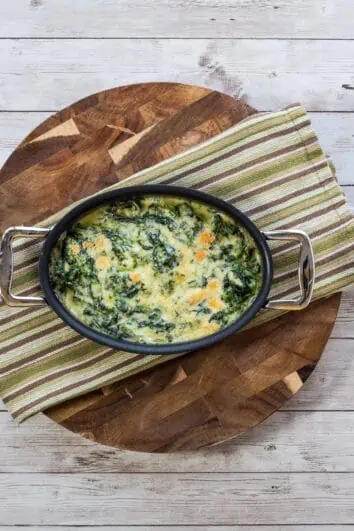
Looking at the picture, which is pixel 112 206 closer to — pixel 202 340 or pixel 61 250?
pixel 61 250

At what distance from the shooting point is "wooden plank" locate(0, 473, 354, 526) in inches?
80.0

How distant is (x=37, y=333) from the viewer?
5.65 feet

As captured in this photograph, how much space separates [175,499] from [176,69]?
4.36 feet

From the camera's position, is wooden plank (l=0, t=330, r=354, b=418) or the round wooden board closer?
the round wooden board

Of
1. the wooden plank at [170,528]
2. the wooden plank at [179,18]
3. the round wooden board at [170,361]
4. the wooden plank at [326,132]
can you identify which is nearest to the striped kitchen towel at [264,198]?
the round wooden board at [170,361]

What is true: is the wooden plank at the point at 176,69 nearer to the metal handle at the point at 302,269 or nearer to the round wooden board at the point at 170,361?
the round wooden board at the point at 170,361

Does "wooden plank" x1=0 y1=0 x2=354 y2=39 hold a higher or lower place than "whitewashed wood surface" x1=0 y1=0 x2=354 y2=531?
higher

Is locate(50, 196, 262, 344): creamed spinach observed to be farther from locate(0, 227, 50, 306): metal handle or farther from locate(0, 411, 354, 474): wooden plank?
locate(0, 411, 354, 474): wooden plank

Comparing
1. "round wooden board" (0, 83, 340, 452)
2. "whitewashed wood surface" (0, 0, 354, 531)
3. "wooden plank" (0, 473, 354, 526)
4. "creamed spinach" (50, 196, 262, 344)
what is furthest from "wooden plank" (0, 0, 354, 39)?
"wooden plank" (0, 473, 354, 526)

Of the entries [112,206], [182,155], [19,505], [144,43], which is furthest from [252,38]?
[19,505]

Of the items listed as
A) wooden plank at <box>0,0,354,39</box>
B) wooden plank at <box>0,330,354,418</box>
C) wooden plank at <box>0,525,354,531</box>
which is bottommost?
wooden plank at <box>0,525,354,531</box>

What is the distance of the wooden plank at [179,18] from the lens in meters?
1.99

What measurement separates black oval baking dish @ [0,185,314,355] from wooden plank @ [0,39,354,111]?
1.85 feet

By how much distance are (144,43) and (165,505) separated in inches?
56.3
